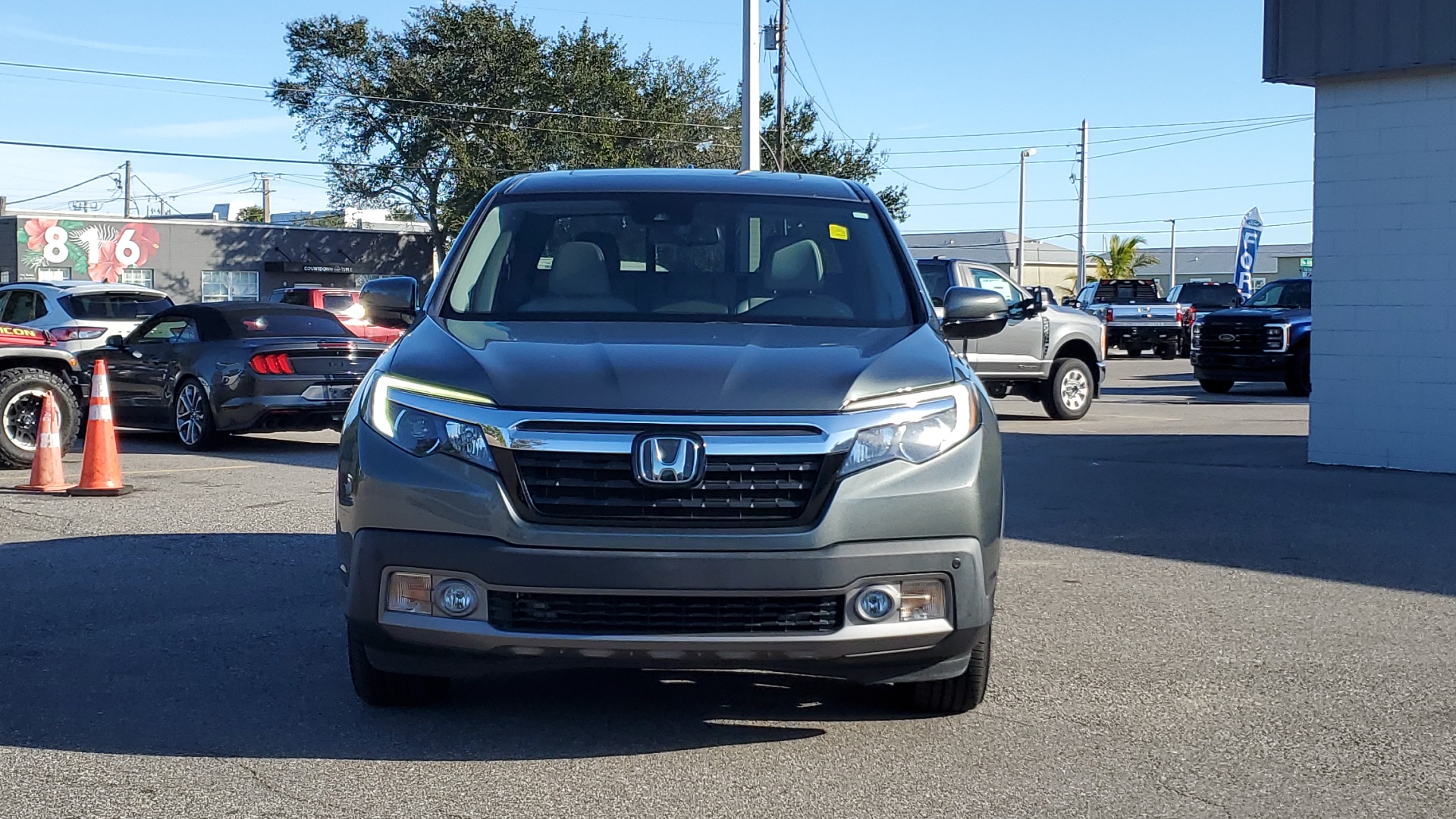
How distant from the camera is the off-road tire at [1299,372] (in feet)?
78.6

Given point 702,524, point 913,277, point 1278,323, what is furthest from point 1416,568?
point 1278,323

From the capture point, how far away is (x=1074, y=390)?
19094mm

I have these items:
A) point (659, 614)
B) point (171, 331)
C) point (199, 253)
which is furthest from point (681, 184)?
point (199, 253)

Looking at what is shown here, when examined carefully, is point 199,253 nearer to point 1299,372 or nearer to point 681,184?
point 1299,372

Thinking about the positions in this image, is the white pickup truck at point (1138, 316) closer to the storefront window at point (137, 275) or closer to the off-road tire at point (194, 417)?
the off-road tire at point (194, 417)

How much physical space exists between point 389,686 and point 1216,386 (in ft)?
71.9

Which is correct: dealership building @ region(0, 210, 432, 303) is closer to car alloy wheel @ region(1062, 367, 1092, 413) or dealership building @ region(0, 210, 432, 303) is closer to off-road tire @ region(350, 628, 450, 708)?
car alloy wheel @ region(1062, 367, 1092, 413)

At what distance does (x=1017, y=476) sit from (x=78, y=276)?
47.6 metres

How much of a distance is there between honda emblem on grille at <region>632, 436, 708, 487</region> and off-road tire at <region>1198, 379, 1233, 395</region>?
856 inches

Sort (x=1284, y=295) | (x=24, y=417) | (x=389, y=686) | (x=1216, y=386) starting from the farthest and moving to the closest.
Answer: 1. (x=1284, y=295)
2. (x=1216, y=386)
3. (x=24, y=417)
4. (x=389, y=686)

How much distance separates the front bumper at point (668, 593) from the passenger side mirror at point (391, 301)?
5.02ft

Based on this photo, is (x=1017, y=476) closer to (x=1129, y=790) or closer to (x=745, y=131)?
(x=1129, y=790)

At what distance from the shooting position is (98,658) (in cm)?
596

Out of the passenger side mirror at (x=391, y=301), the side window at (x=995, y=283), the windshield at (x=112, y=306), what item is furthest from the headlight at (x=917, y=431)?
the windshield at (x=112, y=306)
